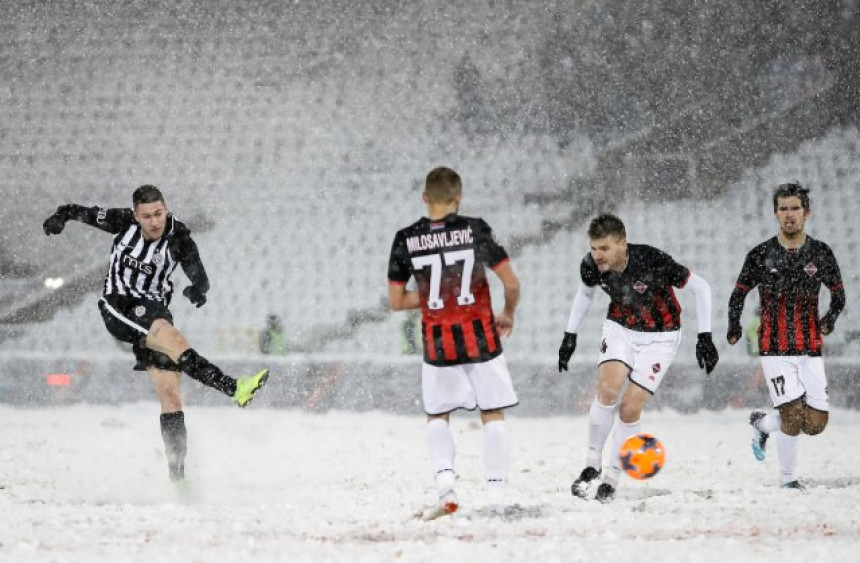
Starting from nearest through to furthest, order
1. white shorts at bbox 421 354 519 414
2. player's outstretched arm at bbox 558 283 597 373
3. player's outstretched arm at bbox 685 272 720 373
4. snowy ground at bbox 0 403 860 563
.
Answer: snowy ground at bbox 0 403 860 563
white shorts at bbox 421 354 519 414
player's outstretched arm at bbox 685 272 720 373
player's outstretched arm at bbox 558 283 597 373

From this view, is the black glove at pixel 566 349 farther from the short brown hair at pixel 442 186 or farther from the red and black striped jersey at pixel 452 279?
the short brown hair at pixel 442 186

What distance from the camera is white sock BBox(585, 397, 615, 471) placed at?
3.90 meters

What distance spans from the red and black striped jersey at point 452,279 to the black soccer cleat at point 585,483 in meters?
0.83

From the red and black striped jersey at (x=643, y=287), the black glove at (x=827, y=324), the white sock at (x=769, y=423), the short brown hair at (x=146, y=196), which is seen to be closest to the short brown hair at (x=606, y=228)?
the red and black striped jersey at (x=643, y=287)

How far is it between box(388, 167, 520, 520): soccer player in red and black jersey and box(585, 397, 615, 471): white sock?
701 mm

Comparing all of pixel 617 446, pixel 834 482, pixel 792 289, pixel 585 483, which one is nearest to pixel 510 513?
pixel 585 483

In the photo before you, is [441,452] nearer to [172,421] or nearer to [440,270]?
[440,270]

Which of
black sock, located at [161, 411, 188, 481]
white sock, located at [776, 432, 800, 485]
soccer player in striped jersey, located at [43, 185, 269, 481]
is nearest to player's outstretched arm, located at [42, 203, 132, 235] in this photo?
soccer player in striped jersey, located at [43, 185, 269, 481]

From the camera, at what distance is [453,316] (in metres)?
3.28

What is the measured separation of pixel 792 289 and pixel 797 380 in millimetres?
378

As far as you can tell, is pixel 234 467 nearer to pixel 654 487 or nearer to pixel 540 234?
pixel 654 487

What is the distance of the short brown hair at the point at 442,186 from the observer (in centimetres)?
319

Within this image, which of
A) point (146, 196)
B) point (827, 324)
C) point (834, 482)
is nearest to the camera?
point (146, 196)

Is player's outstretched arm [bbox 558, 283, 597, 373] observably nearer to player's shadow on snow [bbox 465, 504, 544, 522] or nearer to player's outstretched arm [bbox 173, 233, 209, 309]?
player's shadow on snow [bbox 465, 504, 544, 522]
